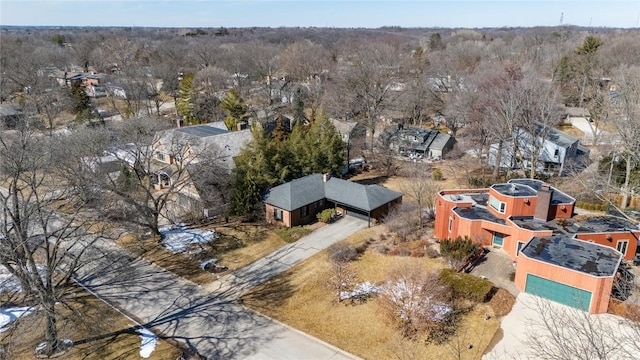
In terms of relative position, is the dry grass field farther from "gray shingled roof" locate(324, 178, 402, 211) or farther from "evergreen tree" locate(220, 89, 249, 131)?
"evergreen tree" locate(220, 89, 249, 131)

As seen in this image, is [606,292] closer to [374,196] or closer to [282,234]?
[374,196]

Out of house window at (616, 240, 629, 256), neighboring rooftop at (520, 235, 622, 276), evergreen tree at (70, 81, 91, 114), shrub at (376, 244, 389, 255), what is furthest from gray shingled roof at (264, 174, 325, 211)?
evergreen tree at (70, 81, 91, 114)

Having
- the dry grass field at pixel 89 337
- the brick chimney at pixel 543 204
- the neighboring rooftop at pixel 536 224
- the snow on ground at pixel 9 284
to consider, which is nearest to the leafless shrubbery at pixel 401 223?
the neighboring rooftop at pixel 536 224

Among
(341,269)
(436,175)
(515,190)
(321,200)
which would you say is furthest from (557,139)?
(341,269)

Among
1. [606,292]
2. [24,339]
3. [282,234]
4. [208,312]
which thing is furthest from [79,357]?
[606,292]

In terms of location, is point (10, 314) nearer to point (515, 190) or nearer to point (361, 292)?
point (361, 292)

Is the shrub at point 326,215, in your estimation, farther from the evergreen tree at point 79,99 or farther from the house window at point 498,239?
the evergreen tree at point 79,99
